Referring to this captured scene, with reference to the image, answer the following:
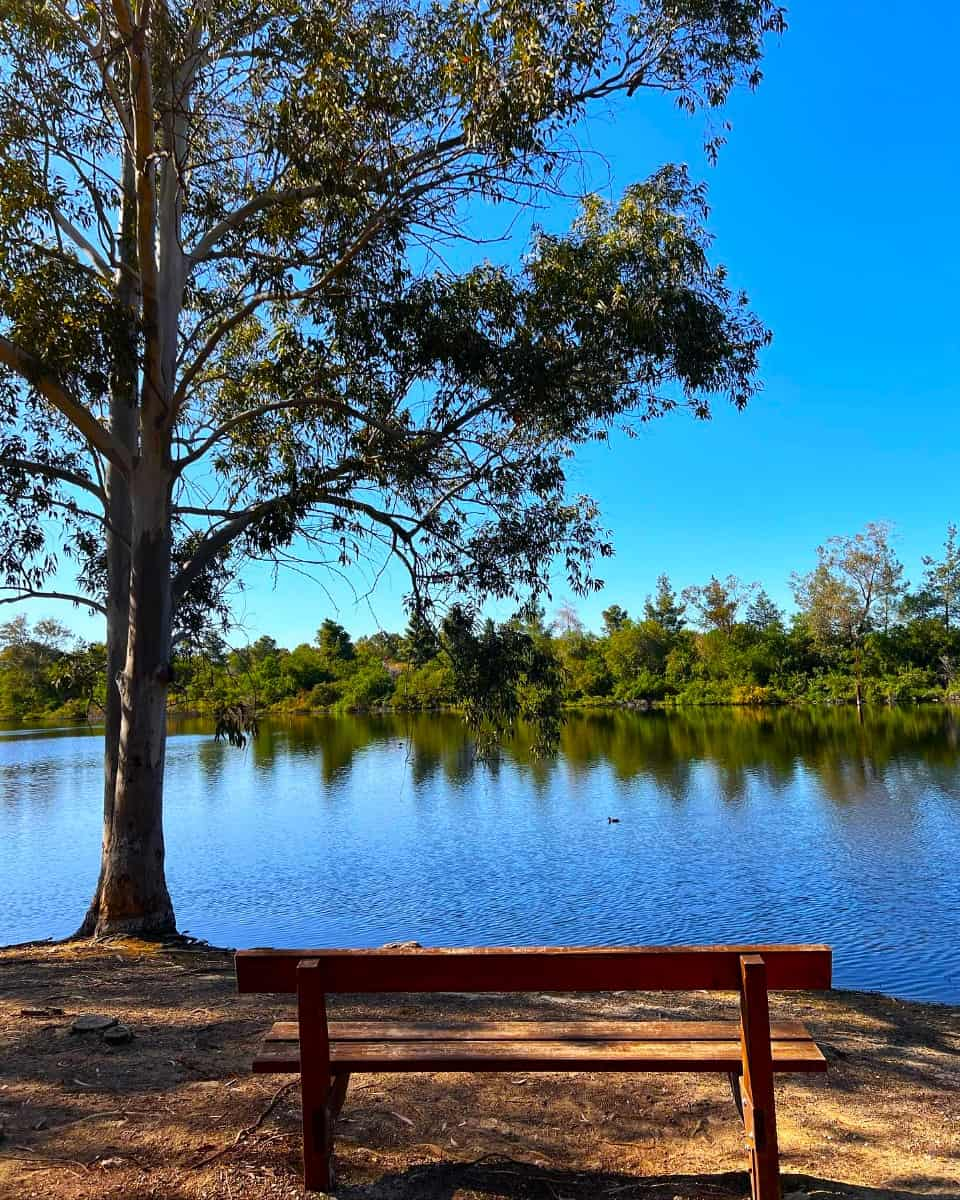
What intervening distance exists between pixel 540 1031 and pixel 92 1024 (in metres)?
1.92

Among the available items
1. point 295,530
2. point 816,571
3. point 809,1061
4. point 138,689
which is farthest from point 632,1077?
point 816,571

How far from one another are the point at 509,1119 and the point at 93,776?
79.1 feet

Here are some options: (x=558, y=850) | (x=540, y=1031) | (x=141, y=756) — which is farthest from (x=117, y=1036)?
(x=558, y=850)

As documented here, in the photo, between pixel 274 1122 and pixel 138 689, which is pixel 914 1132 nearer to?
pixel 274 1122

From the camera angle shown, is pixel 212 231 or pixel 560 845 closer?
pixel 212 231

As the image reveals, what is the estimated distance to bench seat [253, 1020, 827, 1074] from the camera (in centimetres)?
224

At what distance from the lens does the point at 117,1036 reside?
3.34 m

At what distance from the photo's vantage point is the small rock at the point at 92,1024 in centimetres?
341

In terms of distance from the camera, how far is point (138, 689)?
5.86 m

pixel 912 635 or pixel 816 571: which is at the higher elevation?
pixel 816 571

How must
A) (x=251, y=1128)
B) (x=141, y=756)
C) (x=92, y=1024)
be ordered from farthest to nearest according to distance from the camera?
(x=141, y=756) → (x=92, y=1024) → (x=251, y=1128)

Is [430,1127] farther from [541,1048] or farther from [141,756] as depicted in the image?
[141,756]

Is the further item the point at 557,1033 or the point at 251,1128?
the point at 251,1128

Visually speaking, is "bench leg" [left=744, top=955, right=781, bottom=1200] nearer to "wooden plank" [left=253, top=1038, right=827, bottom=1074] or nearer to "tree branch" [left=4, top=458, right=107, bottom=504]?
"wooden plank" [left=253, top=1038, right=827, bottom=1074]
